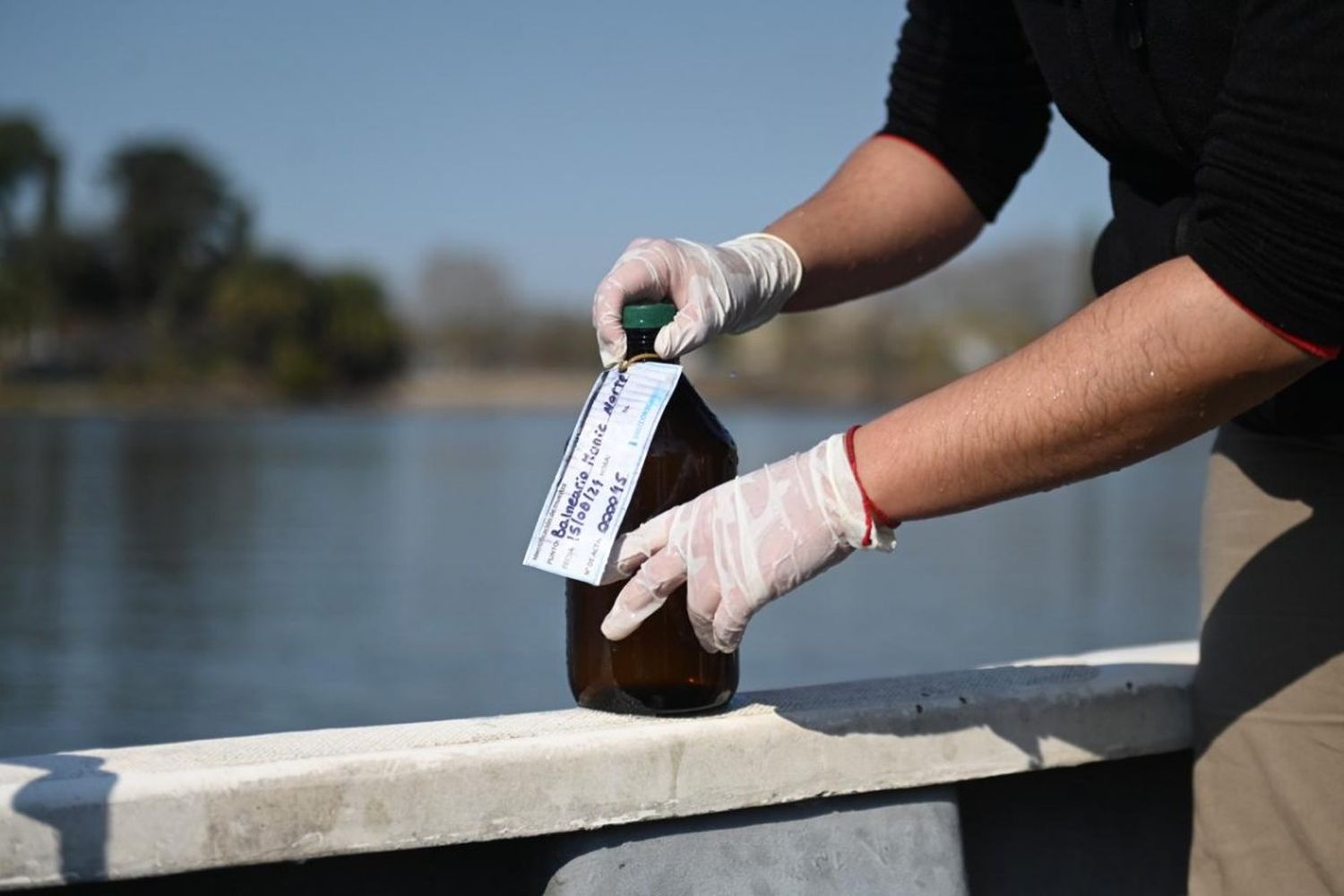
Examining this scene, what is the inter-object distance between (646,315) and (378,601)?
390 inches

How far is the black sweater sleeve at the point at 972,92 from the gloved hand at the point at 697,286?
0.30 metres

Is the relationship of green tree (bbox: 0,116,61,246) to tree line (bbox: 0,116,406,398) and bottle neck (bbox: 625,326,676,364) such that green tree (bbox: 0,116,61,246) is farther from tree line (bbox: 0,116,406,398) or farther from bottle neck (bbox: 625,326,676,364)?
bottle neck (bbox: 625,326,676,364)

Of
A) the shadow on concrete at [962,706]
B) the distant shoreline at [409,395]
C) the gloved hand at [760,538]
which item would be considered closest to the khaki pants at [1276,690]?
the shadow on concrete at [962,706]

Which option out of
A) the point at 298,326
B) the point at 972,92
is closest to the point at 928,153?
the point at 972,92

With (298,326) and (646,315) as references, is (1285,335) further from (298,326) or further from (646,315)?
(298,326)

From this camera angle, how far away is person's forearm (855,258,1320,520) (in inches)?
52.5

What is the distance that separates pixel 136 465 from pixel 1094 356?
26.7m

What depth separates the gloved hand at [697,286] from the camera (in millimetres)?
1648

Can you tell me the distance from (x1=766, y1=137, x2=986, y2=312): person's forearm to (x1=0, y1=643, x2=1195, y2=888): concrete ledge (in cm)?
54

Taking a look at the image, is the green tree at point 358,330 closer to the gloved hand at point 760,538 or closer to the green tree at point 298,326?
the green tree at point 298,326

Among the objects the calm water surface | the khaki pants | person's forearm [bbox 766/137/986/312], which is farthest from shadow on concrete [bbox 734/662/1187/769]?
the calm water surface

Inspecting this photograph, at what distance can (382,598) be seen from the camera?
37.3 feet

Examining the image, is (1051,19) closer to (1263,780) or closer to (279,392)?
(1263,780)

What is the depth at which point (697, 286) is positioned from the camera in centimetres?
172
